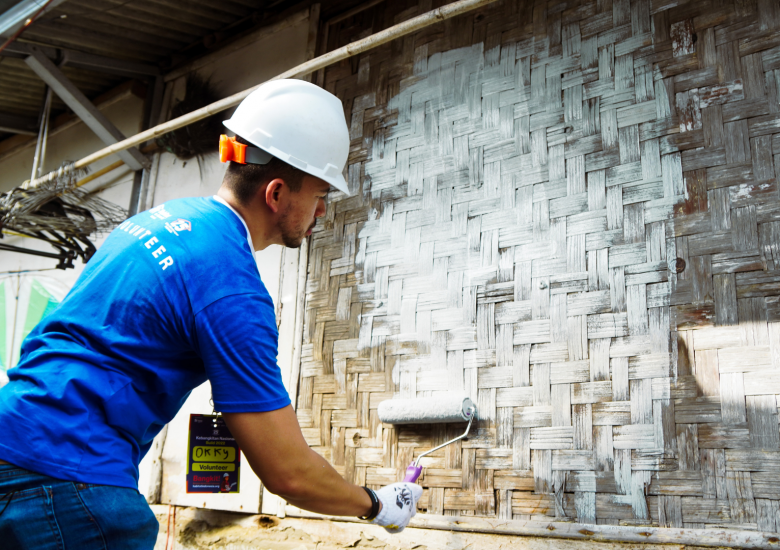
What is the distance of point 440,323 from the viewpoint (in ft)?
8.25

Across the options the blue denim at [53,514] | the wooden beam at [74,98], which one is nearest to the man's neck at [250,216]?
the blue denim at [53,514]

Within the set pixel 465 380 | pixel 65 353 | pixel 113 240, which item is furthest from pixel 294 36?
pixel 65 353

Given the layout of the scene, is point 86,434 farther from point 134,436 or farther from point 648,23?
point 648,23

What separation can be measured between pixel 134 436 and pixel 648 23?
2.07 meters

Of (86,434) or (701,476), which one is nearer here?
(86,434)

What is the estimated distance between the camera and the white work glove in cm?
168

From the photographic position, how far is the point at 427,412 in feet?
7.66

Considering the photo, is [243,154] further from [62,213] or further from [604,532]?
[62,213]

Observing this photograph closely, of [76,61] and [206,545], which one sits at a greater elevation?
[76,61]

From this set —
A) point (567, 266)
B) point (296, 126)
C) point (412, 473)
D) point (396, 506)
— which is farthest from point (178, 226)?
point (567, 266)

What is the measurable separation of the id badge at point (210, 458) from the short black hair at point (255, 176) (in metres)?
0.98

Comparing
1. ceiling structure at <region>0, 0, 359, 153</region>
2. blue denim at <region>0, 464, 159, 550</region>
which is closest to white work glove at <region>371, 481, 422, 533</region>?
blue denim at <region>0, 464, 159, 550</region>

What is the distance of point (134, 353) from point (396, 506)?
31.4 inches

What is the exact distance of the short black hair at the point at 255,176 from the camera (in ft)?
5.12
